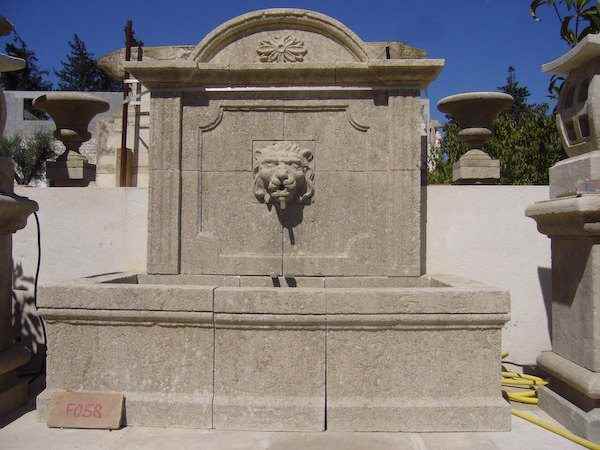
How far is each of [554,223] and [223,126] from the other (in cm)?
283

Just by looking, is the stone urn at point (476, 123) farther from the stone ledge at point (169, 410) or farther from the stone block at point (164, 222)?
the stone ledge at point (169, 410)

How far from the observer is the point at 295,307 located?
3.18 meters

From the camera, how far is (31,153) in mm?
24344

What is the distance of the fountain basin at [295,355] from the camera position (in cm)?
317

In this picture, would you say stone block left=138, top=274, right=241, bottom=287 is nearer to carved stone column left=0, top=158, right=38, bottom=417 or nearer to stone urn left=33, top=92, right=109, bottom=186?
carved stone column left=0, top=158, right=38, bottom=417

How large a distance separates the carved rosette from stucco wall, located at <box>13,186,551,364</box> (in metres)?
1.88

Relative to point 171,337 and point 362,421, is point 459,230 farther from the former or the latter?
point 171,337

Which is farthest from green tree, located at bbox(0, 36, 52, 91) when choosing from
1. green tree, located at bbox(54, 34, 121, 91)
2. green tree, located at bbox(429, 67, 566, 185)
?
green tree, located at bbox(429, 67, 566, 185)

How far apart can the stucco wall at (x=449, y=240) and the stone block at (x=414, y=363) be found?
5.75ft

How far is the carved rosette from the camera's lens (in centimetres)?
443

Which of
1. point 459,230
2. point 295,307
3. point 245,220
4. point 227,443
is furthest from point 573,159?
point 227,443

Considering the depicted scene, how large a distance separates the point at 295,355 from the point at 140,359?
1035 mm

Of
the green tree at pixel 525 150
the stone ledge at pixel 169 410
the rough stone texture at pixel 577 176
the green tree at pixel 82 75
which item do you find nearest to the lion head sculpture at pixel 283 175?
the stone ledge at pixel 169 410

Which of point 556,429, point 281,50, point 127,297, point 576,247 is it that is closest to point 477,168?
point 576,247
